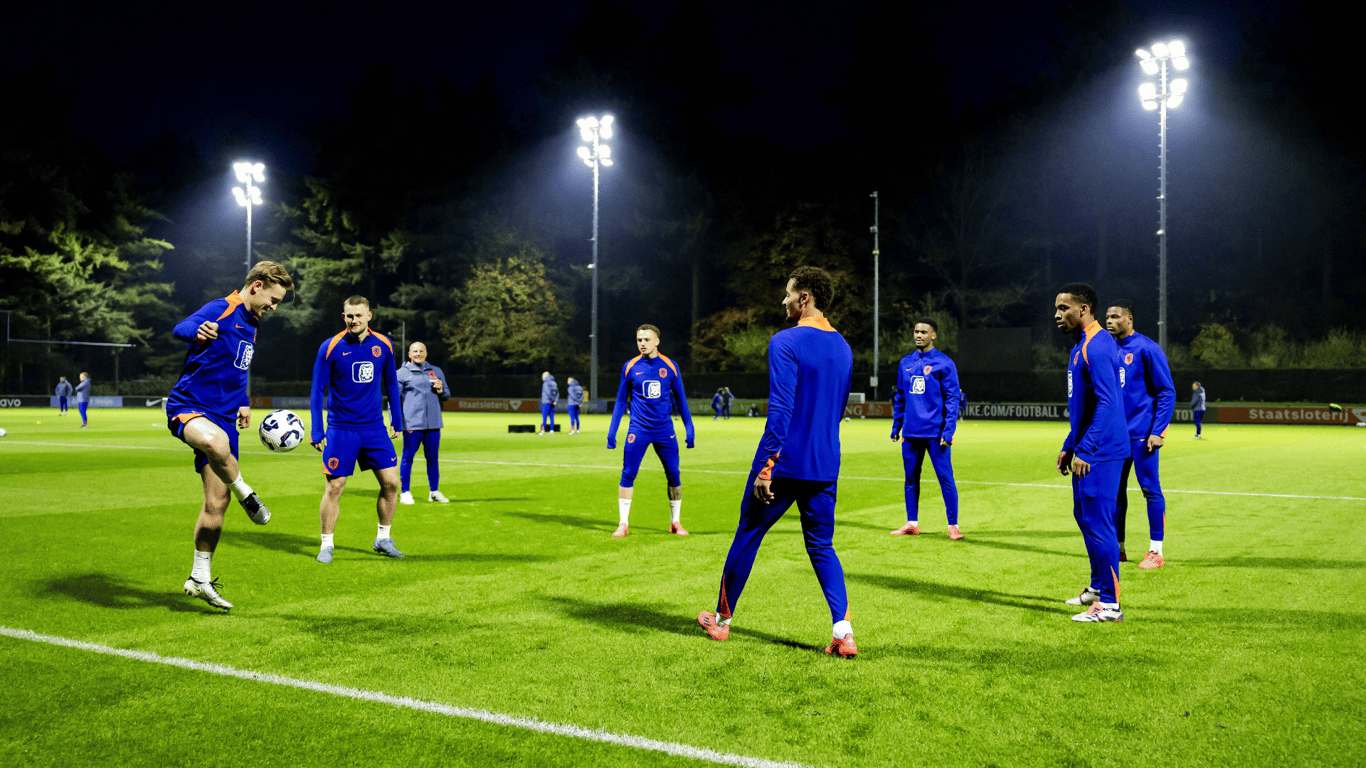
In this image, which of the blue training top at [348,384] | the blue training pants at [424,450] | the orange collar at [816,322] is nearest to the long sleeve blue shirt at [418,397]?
the blue training pants at [424,450]

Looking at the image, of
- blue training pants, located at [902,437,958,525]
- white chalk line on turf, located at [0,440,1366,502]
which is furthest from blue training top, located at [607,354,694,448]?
white chalk line on turf, located at [0,440,1366,502]

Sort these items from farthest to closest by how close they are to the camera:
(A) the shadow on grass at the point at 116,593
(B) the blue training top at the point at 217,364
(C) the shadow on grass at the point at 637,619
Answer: (A) the shadow on grass at the point at 116,593 → (B) the blue training top at the point at 217,364 → (C) the shadow on grass at the point at 637,619

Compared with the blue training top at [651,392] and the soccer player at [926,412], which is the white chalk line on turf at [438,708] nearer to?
the blue training top at [651,392]

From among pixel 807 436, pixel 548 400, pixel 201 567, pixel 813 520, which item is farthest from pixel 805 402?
pixel 548 400

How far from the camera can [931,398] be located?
9.53 m

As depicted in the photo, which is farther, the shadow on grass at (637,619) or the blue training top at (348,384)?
the blue training top at (348,384)

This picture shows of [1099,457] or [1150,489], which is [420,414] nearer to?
[1150,489]

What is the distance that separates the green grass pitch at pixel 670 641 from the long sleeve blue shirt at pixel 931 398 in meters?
1.08

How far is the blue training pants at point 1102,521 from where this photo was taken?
5949 millimetres

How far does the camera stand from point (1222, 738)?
397 cm

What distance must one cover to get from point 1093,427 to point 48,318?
71.5 m

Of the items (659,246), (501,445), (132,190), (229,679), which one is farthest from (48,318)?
(229,679)

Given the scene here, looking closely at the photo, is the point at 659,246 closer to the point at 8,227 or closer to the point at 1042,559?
the point at 8,227

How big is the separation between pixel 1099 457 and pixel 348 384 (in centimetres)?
575
